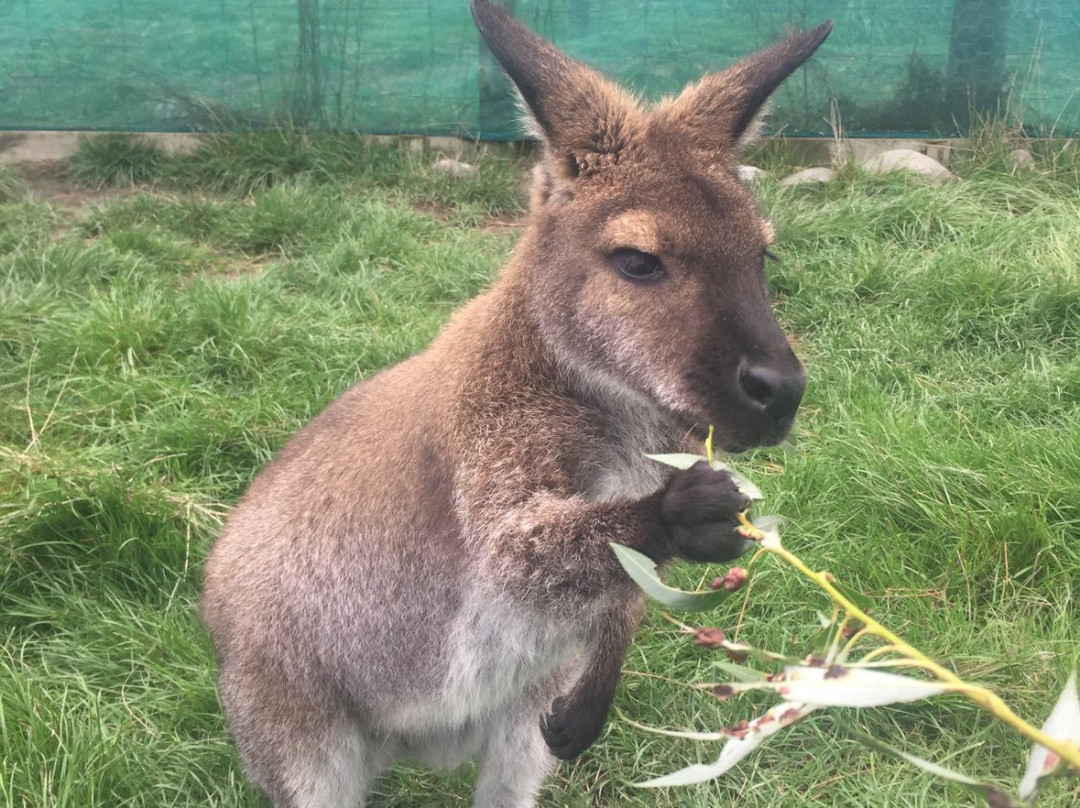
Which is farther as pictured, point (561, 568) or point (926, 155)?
point (926, 155)

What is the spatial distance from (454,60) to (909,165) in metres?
3.46

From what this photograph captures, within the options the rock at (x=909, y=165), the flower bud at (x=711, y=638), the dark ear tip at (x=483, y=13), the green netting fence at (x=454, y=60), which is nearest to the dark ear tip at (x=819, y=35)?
the dark ear tip at (x=483, y=13)

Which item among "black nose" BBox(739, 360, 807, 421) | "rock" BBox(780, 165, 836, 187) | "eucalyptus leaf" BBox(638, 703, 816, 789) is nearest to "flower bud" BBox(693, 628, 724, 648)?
"eucalyptus leaf" BBox(638, 703, 816, 789)

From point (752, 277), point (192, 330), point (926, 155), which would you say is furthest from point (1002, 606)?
point (926, 155)

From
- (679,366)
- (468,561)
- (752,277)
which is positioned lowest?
(468,561)

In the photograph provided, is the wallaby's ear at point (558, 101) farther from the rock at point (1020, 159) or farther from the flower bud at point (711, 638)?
the rock at point (1020, 159)

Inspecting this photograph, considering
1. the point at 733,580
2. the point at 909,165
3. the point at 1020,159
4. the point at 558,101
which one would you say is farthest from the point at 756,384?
the point at 1020,159

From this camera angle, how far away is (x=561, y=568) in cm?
237

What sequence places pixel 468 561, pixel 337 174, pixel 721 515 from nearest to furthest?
pixel 721 515
pixel 468 561
pixel 337 174

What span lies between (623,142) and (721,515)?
3.45 ft

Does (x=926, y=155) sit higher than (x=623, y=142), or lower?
lower

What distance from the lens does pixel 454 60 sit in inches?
320

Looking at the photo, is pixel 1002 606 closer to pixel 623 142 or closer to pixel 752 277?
pixel 752 277

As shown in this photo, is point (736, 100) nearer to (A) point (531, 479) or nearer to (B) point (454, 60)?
(A) point (531, 479)
